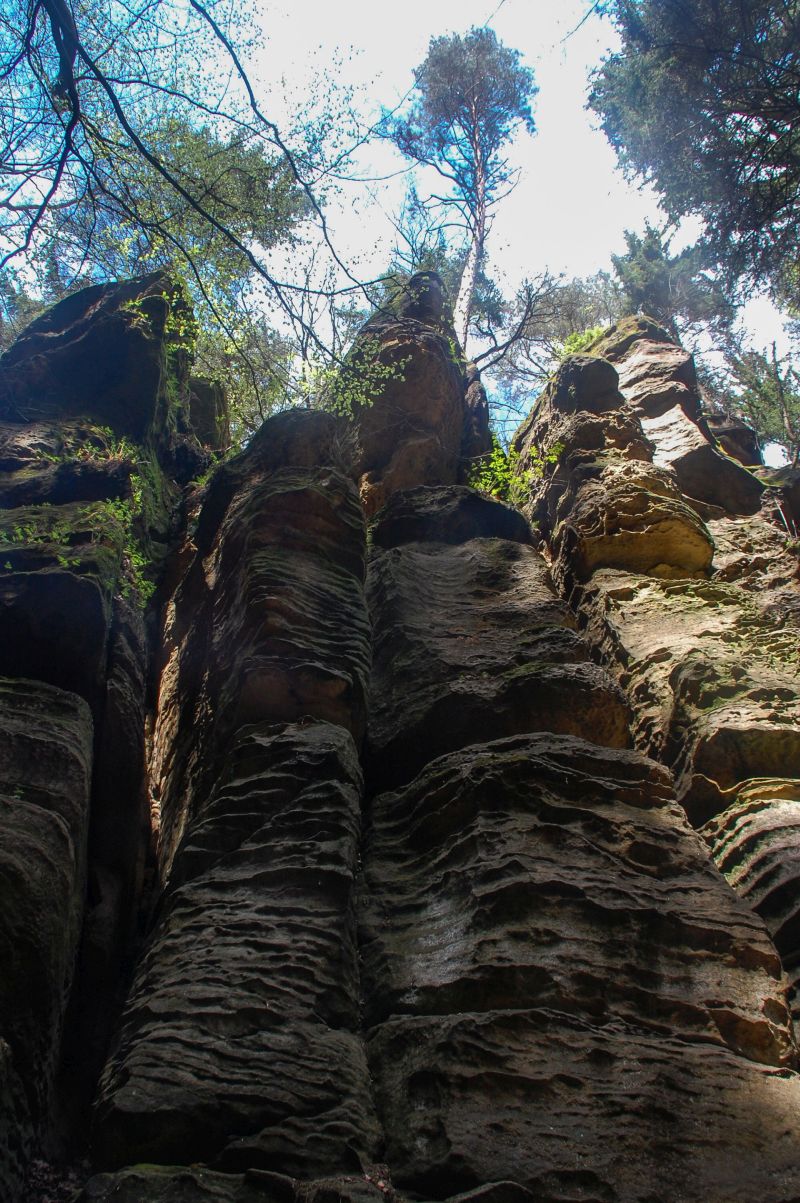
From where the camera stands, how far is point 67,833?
5.08 meters

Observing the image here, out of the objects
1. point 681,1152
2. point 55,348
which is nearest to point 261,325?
point 55,348

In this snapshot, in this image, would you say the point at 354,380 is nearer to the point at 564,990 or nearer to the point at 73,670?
the point at 73,670

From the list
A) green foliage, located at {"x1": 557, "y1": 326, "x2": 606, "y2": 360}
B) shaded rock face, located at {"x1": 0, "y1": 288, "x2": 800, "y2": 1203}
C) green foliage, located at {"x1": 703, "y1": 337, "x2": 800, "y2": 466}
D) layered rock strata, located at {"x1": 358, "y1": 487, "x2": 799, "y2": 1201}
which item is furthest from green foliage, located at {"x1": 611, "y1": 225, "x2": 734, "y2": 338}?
layered rock strata, located at {"x1": 358, "y1": 487, "x2": 799, "y2": 1201}

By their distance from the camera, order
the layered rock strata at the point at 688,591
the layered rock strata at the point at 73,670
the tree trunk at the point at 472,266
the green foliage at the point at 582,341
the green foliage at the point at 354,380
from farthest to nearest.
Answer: the tree trunk at the point at 472,266 → the green foliage at the point at 582,341 → the green foliage at the point at 354,380 → the layered rock strata at the point at 688,591 → the layered rock strata at the point at 73,670

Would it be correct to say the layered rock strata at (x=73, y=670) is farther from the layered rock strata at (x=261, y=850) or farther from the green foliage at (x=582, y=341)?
the green foliage at (x=582, y=341)

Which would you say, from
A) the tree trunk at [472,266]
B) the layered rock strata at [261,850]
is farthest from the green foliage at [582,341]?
the layered rock strata at [261,850]

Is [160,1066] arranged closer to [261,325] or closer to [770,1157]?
[770,1157]

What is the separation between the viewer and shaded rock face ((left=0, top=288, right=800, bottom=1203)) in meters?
3.57

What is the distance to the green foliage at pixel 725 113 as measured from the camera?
41.8 feet

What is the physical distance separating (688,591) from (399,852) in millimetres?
4843

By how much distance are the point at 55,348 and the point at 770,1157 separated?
1143 centimetres

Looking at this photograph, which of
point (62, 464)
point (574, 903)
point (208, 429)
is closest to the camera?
point (574, 903)

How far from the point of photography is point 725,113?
1387 cm

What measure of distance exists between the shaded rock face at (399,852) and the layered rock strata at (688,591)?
0.04 meters
